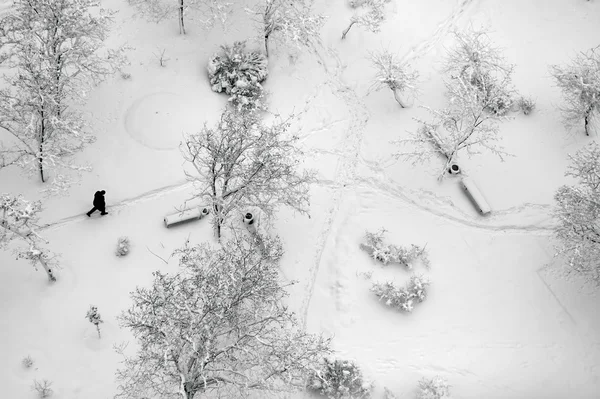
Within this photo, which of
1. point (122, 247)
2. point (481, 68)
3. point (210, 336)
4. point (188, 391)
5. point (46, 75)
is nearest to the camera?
point (210, 336)

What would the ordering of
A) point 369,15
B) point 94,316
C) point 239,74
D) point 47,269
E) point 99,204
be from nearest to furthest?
point 94,316 → point 47,269 → point 99,204 → point 239,74 → point 369,15

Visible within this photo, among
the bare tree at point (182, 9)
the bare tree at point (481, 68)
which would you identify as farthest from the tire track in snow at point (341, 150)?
the bare tree at point (182, 9)

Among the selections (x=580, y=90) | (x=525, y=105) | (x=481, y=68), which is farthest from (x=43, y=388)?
(x=580, y=90)

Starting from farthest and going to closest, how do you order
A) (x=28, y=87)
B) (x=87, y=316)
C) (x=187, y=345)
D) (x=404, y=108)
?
(x=404, y=108)
(x=28, y=87)
(x=87, y=316)
(x=187, y=345)

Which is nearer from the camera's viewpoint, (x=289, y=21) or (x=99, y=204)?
(x=99, y=204)

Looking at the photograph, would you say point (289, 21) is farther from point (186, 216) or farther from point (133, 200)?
point (133, 200)

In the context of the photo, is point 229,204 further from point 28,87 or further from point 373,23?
point 373,23

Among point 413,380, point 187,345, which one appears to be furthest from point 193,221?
point 413,380
